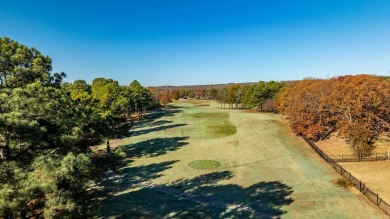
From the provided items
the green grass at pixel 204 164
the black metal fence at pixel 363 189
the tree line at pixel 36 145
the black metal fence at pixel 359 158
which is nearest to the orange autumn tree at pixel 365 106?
the black metal fence at pixel 359 158

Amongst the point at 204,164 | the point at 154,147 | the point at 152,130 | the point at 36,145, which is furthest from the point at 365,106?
the point at 36,145

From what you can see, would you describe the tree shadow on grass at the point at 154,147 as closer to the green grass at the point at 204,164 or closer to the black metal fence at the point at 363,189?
the green grass at the point at 204,164

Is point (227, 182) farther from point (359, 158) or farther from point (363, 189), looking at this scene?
point (359, 158)

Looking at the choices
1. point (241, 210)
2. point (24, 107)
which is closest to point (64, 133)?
point (24, 107)

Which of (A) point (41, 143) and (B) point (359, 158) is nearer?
(A) point (41, 143)

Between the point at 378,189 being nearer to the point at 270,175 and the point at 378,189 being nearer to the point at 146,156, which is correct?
the point at 270,175

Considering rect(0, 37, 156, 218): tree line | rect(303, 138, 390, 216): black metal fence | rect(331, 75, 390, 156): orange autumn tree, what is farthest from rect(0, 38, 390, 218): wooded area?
rect(331, 75, 390, 156): orange autumn tree

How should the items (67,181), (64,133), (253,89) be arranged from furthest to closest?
(253,89)
(64,133)
(67,181)
